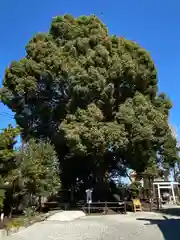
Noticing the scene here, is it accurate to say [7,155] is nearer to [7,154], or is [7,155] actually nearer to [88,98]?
[7,154]

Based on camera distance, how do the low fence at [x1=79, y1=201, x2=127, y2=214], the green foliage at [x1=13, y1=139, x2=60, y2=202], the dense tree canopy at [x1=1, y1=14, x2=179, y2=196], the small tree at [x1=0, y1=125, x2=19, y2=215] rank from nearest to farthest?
the small tree at [x1=0, y1=125, x2=19, y2=215] → the green foliage at [x1=13, y1=139, x2=60, y2=202] → the low fence at [x1=79, y1=201, x2=127, y2=214] → the dense tree canopy at [x1=1, y1=14, x2=179, y2=196]

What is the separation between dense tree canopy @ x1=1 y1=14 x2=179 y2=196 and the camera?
64.1 ft

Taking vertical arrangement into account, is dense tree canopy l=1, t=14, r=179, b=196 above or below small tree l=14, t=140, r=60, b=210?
above

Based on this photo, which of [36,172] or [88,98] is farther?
[88,98]

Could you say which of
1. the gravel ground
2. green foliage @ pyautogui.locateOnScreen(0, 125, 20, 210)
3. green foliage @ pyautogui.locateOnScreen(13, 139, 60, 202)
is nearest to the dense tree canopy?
green foliage @ pyautogui.locateOnScreen(13, 139, 60, 202)

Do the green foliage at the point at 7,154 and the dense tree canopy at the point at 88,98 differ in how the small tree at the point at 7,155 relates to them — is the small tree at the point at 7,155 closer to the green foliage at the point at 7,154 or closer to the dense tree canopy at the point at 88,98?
the green foliage at the point at 7,154

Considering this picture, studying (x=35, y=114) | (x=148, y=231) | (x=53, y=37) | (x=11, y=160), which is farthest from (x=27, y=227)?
(x=53, y=37)

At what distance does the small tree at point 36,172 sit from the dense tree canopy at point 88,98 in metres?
2.29

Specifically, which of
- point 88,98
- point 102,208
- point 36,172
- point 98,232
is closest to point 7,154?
point 36,172

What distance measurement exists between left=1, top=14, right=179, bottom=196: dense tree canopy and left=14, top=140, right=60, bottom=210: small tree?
229cm

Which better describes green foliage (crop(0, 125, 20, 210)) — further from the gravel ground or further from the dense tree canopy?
the dense tree canopy

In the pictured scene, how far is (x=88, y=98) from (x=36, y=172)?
7328mm

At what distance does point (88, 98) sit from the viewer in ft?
66.7

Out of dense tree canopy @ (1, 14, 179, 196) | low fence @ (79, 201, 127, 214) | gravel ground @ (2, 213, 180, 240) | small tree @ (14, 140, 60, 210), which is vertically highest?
dense tree canopy @ (1, 14, 179, 196)
